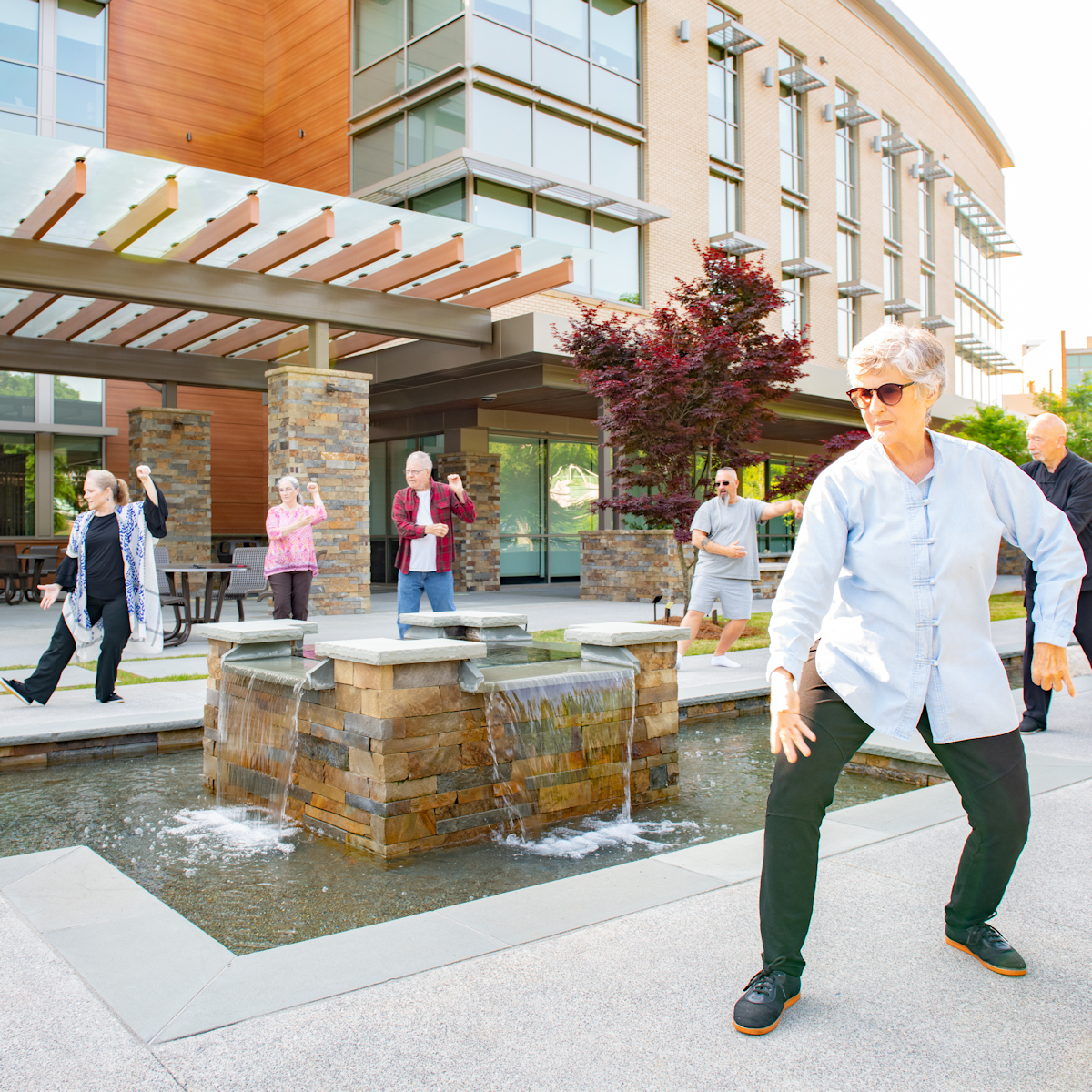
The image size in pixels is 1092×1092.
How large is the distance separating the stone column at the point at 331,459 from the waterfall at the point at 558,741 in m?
9.49

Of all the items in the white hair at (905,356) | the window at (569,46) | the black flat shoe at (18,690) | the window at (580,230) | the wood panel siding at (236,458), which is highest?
the window at (569,46)

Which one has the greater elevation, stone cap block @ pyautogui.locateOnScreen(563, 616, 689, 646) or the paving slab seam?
stone cap block @ pyautogui.locateOnScreen(563, 616, 689, 646)

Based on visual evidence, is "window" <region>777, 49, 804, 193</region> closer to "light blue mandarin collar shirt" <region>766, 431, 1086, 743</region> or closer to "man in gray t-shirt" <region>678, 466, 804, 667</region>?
"man in gray t-shirt" <region>678, 466, 804, 667</region>

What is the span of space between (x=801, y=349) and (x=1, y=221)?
1046 cm

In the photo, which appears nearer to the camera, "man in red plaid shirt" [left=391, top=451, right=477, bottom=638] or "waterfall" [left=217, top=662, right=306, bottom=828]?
"waterfall" [left=217, top=662, right=306, bottom=828]

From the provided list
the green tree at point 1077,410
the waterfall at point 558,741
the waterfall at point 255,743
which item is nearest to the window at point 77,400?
the waterfall at point 255,743

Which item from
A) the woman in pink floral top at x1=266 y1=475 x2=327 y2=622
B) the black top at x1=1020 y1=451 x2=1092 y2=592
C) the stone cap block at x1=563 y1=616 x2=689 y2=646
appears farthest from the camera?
the woman in pink floral top at x1=266 y1=475 x2=327 y2=622

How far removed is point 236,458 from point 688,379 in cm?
1362

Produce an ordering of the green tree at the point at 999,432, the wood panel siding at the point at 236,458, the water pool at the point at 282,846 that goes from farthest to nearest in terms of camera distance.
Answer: the green tree at the point at 999,432, the wood panel siding at the point at 236,458, the water pool at the point at 282,846

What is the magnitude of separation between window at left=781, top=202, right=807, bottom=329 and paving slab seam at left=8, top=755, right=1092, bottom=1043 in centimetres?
2178

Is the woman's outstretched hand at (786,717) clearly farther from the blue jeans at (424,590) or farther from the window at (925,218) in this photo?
the window at (925,218)

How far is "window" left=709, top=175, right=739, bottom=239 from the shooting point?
22.1m

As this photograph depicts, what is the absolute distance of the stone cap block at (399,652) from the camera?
4.03 metres

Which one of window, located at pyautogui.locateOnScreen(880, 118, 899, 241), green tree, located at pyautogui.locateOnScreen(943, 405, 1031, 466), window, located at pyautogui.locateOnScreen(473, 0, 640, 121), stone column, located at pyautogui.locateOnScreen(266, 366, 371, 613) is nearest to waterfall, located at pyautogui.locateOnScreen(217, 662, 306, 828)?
stone column, located at pyautogui.locateOnScreen(266, 366, 371, 613)
